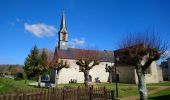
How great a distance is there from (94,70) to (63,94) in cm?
3977

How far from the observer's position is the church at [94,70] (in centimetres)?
4688

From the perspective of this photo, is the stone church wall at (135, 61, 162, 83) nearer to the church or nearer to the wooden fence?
the church

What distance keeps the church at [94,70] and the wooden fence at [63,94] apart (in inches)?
1238

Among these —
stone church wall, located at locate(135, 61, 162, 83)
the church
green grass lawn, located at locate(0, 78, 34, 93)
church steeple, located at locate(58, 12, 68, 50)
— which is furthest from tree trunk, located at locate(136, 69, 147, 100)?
church steeple, located at locate(58, 12, 68, 50)

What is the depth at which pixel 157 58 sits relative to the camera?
634 inches

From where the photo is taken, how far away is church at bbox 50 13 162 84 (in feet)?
154

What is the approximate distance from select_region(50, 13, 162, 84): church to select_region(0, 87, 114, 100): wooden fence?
31.4 metres

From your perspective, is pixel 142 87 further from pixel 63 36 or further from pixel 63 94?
pixel 63 36

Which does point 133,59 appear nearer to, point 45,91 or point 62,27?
point 45,91

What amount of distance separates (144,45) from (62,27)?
3976 cm

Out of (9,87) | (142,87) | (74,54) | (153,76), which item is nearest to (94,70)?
(74,54)

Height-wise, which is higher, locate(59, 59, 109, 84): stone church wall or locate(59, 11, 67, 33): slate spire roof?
locate(59, 11, 67, 33): slate spire roof

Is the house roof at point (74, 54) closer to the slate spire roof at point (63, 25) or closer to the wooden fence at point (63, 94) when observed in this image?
the slate spire roof at point (63, 25)

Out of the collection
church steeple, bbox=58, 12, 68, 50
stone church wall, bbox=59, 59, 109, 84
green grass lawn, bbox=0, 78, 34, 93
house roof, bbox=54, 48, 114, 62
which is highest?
church steeple, bbox=58, 12, 68, 50
